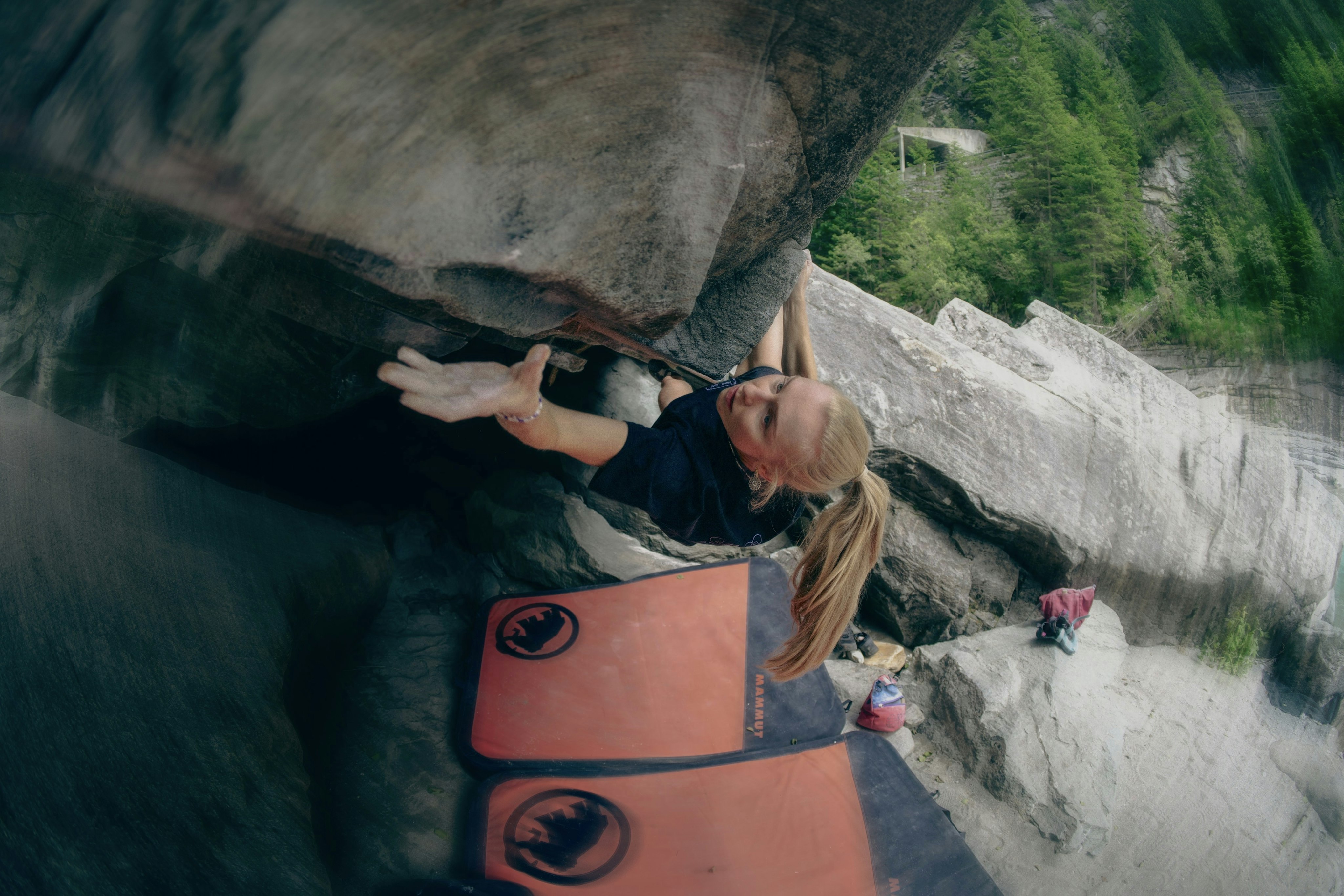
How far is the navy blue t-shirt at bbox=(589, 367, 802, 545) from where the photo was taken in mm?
1249

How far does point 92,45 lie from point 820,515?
1.26 m

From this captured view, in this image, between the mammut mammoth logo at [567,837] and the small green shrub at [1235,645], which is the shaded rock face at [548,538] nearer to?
the mammut mammoth logo at [567,837]

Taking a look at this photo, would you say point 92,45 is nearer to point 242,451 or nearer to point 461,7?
point 461,7

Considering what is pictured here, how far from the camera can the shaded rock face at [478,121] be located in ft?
2.01

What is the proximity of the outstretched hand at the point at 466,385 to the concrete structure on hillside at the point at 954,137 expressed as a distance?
3.68 ft

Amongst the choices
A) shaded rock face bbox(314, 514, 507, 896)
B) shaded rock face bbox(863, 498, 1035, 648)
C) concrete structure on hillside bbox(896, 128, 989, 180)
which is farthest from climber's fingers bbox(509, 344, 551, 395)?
shaded rock face bbox(863, 498, 1035, 648)

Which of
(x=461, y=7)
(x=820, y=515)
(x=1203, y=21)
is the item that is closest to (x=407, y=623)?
(x=820, y=515)

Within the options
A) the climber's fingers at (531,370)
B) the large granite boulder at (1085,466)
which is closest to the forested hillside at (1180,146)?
the large granite boulder at (1085,466)

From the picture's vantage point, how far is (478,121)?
76 cm

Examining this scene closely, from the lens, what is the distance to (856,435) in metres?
1.22

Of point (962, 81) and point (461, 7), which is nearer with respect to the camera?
point (461, 7)

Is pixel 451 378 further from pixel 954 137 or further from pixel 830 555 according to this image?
pixel 954 137

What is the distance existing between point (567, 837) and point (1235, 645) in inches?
61.4

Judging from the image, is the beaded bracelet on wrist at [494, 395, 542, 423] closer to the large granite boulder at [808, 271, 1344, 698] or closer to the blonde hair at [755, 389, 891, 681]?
the blonde hair at [755, 389, 891, 681]
